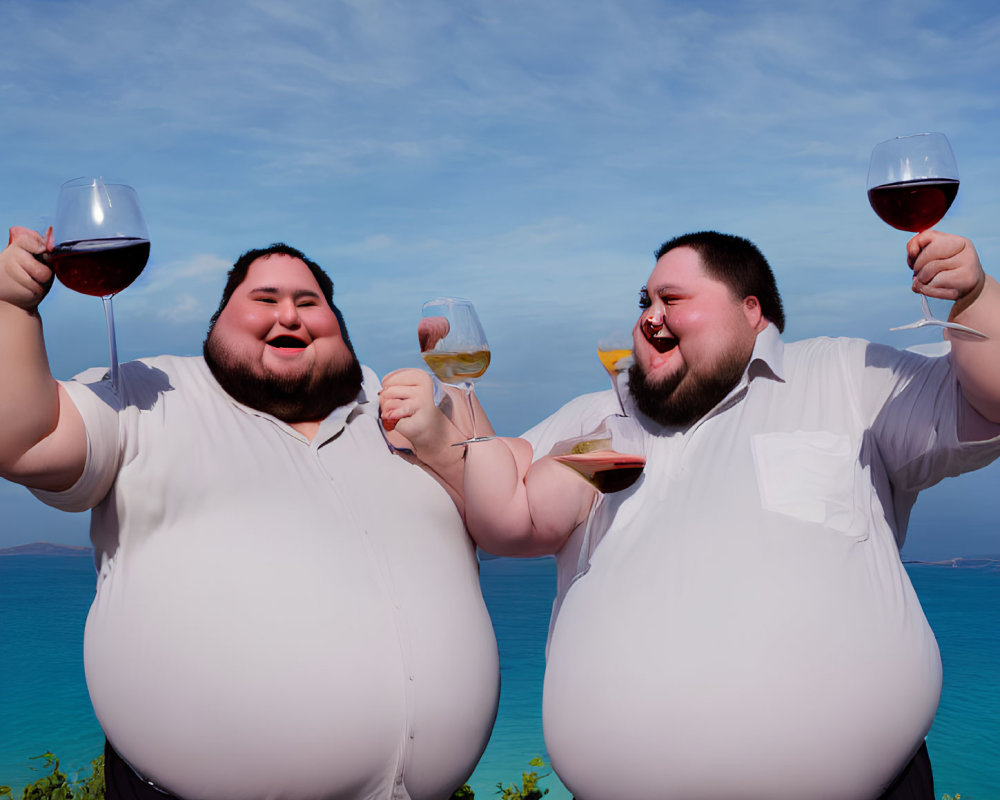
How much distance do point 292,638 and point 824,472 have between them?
1786 mm

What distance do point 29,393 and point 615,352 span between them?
74.0 inches

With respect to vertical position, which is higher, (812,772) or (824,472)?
(824,472)

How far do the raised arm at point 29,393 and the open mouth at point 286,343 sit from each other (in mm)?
782

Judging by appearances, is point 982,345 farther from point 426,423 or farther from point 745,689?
point 426,423

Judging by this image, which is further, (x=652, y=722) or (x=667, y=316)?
(x=667, y=316)

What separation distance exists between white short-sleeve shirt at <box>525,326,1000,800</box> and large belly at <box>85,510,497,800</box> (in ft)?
1.42

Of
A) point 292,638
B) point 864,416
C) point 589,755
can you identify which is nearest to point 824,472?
point 864,416

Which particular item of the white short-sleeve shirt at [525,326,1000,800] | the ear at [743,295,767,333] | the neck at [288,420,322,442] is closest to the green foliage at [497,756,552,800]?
the white short-sleeve shirt at [525,326,1000,800]

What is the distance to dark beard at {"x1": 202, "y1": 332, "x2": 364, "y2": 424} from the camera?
3.50 metres

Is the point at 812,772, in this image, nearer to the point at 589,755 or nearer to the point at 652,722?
the point at 652,722

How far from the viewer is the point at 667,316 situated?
333 cm

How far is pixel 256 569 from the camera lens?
3088mm

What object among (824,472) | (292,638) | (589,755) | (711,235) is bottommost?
(589,755)

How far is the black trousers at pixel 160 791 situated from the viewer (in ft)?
9.60
